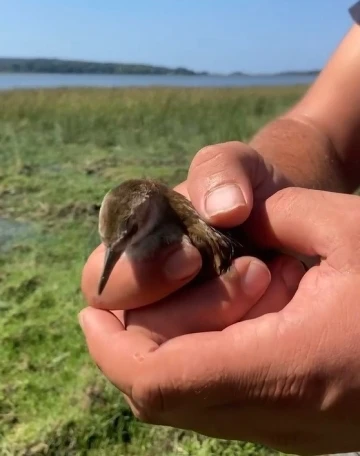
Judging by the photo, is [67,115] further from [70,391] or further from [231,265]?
[231,265]

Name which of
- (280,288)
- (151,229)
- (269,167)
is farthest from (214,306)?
(269,167)

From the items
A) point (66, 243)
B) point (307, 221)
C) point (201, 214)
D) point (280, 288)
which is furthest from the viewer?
point (66, 243)

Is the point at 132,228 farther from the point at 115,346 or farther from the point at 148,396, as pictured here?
the point at 148,396

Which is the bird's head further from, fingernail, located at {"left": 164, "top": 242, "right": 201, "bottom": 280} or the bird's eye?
fingernail, located at {"left": 164, "top": 242, "right": 201, "bottom": 280}

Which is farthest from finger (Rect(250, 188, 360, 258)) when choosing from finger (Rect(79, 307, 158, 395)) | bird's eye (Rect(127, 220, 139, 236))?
finger (Rect(79, 307, 158, 395))

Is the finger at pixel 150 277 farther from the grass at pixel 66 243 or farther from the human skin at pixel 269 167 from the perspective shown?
the grass at pixel 66 243

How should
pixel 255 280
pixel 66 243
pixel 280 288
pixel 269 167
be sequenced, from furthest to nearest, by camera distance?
1. pixel 66 243
2. pixel 269 167
3. pixel 280 288
4. pixel 255 280

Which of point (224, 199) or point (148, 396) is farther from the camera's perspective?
point (224, 199)
